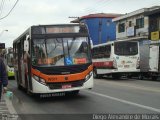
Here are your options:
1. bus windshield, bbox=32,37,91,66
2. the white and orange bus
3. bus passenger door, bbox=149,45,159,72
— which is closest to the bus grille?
the white and orange bus

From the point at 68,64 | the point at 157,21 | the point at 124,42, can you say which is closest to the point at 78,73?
the point at 68,64

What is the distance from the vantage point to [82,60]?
14633 mm

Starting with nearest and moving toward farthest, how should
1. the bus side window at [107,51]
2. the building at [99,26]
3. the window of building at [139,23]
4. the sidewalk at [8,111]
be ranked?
the sidewalk at [8,111] → the bus side window at [107,51] → the window of building at [139,23] → the building at [99,26]

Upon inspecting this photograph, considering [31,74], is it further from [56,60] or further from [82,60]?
[82,60]

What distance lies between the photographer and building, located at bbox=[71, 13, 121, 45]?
76688 mm

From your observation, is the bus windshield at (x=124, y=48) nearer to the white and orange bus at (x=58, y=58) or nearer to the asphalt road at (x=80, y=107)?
the asphalt road at (x=80, y=107)

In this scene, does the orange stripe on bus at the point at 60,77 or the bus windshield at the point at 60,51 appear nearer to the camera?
the orange stripe on bus at the point at 60,77

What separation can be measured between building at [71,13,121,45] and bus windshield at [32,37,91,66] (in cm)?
5956

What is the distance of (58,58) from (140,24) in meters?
38.1

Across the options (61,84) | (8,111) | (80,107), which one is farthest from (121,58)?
(8,111)

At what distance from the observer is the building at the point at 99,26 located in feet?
252

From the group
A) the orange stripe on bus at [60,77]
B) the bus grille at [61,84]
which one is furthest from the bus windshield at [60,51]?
the bus grille at [61,84]

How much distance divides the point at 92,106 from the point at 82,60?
7.94 ft

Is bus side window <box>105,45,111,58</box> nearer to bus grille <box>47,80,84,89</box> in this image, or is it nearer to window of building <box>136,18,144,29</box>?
bus grille <box>47,80,84,89</box>
